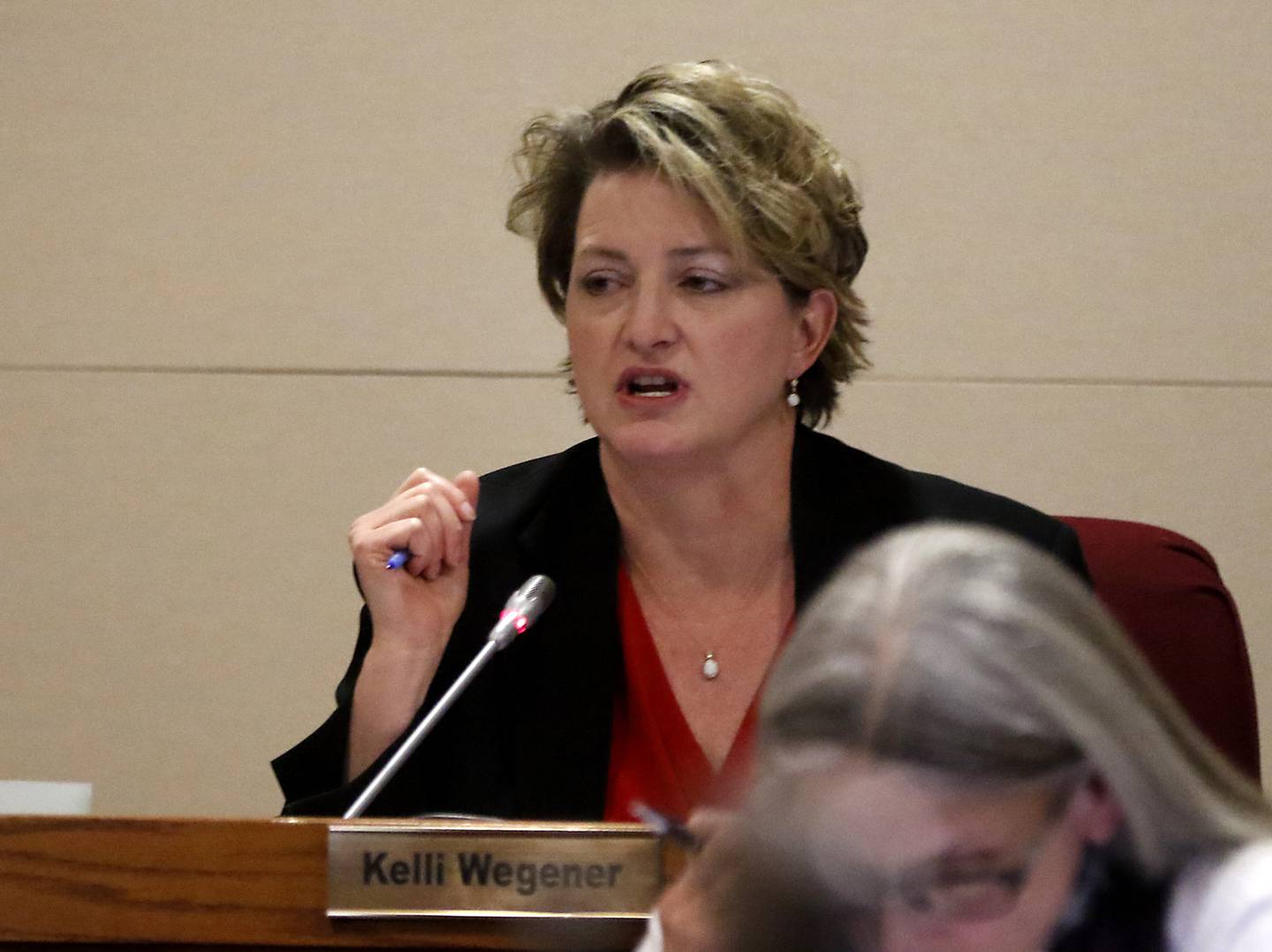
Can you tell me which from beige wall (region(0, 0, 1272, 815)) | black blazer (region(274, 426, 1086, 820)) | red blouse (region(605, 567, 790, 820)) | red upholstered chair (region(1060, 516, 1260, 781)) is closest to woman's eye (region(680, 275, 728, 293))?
black blazer (region(274, 426, 1086, 820))

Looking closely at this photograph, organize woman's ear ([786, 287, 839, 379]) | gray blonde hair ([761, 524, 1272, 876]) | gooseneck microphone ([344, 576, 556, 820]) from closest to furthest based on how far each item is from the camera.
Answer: gray blonde hair ([761, 524, 1272, 876])
gooseneck microphone ([344, 576, 556, 820])
woman's ear ([786, 287, 839, 379])

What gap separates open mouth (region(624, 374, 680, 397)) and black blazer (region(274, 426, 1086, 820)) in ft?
0.54

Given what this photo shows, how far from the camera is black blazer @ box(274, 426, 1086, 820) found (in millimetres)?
1665

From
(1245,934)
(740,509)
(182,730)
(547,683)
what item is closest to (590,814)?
(547,683)

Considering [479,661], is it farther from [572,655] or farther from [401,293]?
[401,293]

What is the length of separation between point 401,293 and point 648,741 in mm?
1186

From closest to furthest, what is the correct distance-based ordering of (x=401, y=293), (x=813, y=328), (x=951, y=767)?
(x=951, y=767)
(x=813, y=328)
(x=401, y=293)

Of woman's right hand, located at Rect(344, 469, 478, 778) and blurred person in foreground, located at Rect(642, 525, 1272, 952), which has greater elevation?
woman's right hand, located at Rect(344, 469, 478, 778)

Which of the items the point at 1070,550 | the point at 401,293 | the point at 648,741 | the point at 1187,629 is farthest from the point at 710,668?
the point at 401,293

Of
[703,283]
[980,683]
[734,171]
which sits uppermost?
[734,171]

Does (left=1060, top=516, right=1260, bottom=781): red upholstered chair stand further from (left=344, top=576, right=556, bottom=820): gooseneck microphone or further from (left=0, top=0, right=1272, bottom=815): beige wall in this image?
(left=0, top=0, right=1272, bottom=815): beige wall

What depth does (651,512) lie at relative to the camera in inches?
73.0

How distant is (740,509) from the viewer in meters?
1.85

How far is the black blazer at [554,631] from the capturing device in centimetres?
167
